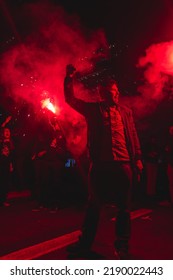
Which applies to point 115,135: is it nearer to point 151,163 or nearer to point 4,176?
point 4,176

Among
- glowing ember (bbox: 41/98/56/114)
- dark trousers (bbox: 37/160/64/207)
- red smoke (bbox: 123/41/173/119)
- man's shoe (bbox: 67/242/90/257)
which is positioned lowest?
man's shoe (bbox: 67/242/90/257)

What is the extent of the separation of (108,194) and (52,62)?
6369 millimetres

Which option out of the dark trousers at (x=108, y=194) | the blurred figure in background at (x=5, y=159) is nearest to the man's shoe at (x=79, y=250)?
the dark trousers at (x=108, y=194)

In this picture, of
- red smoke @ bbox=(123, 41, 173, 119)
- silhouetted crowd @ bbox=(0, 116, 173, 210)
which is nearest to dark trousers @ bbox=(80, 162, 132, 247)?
silhouetted crowd @ bbox=(0, 116, 173, 210)

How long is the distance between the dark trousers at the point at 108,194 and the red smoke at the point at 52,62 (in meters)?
5.15

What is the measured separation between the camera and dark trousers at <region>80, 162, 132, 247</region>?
3967 millimetres

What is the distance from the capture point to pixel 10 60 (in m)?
10.3

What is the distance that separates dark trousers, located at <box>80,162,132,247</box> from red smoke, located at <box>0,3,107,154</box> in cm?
515

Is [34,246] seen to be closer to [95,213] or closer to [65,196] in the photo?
[95,213]

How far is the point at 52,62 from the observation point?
968 cm

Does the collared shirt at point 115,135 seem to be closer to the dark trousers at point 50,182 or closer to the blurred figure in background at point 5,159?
the dark trousers at point 50,182

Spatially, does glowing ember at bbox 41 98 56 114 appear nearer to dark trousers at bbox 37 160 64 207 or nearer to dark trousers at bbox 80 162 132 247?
dark trousers at bbox 37 160 64 207

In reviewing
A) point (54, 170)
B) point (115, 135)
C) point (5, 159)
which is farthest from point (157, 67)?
point (115, 135)
